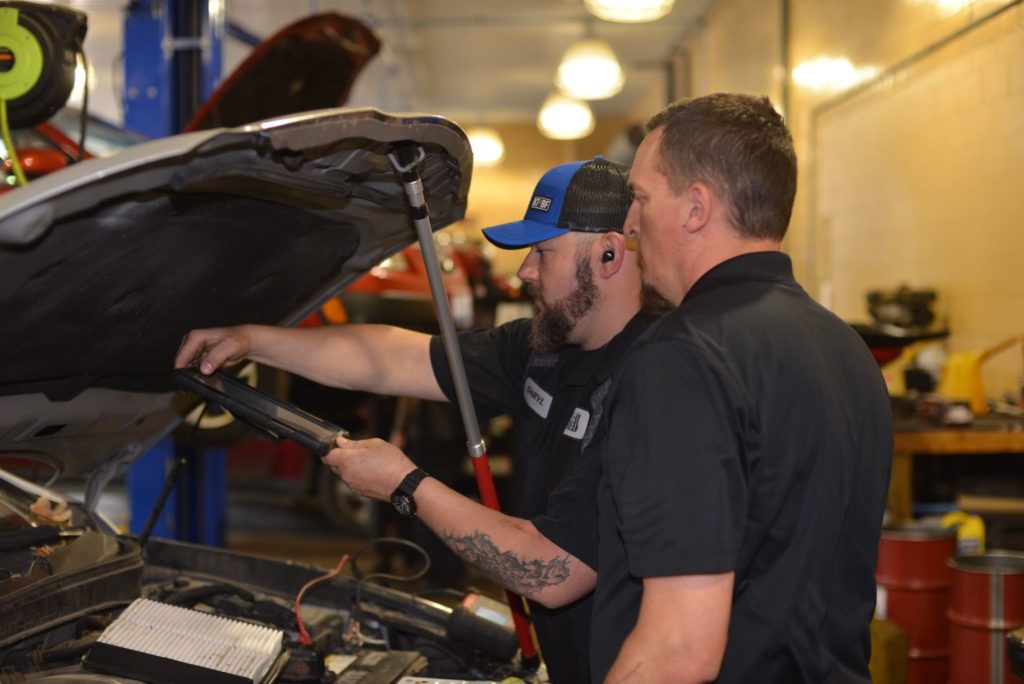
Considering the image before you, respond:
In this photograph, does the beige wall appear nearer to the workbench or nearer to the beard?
the workbench

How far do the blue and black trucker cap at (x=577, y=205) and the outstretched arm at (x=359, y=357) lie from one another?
0.41 m

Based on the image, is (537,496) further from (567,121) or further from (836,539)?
(567,121)

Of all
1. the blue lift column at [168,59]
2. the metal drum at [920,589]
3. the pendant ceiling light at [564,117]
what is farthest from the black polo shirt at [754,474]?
the pendant ceiling light at [564,117]

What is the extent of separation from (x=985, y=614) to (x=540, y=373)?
5.07ft

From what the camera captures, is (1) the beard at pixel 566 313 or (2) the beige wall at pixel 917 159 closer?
(1) the beard at pixel 566 313

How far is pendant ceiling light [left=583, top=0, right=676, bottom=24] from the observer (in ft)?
21.3

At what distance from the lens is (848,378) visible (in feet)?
5.18

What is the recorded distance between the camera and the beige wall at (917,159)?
14.8 feet

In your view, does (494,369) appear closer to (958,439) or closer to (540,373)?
(540,373)

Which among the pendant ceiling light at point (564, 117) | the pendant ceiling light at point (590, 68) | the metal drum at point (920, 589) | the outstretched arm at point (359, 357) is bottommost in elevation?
the metal drum at point (920, 589)

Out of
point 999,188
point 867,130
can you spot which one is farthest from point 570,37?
point 999,188

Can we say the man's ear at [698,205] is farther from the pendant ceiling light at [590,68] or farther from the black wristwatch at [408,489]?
the pendant ceiling light at [590,68]

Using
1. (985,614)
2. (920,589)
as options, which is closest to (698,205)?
(985,614)

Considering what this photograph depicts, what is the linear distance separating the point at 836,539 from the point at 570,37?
1120cm
